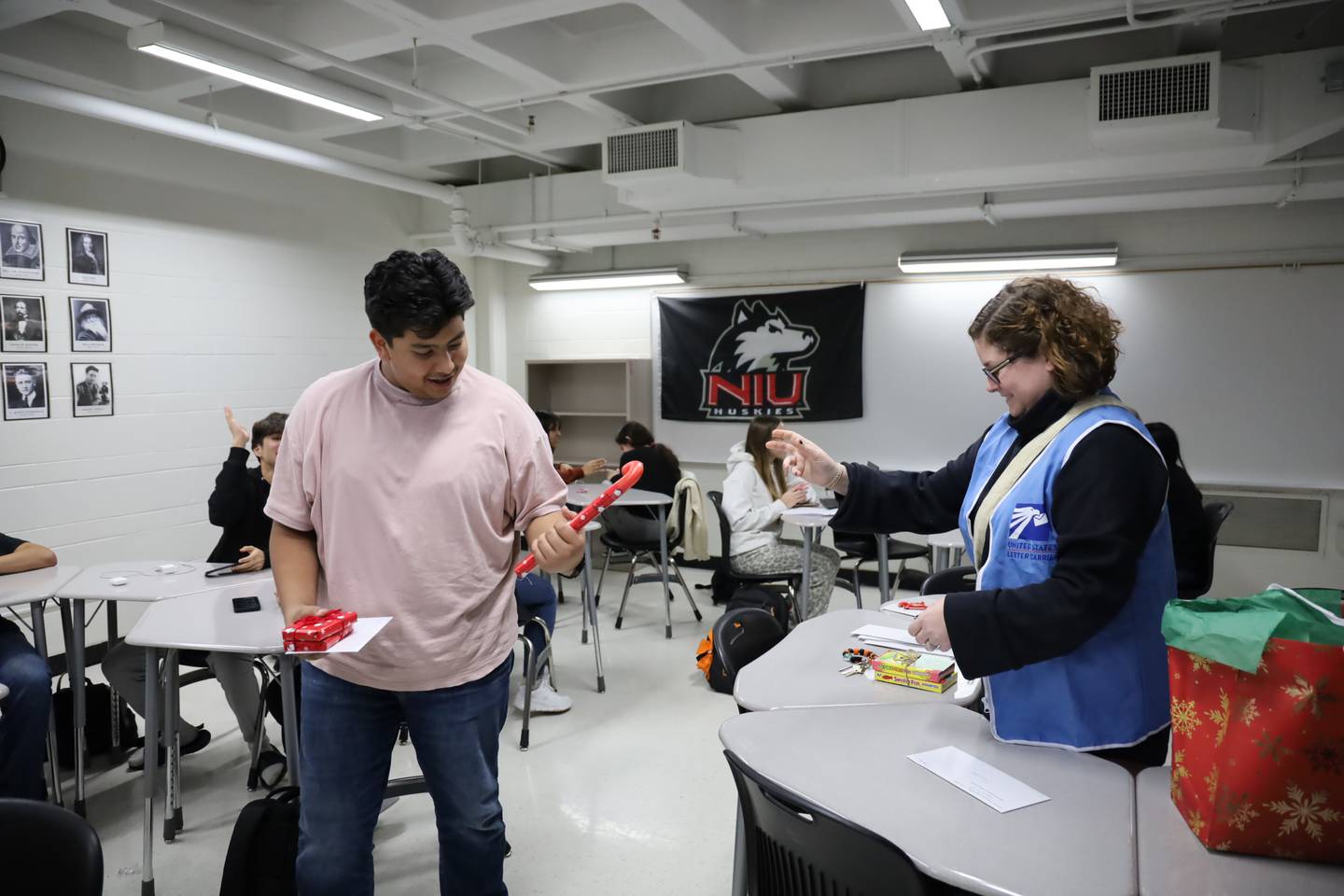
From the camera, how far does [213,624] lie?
243cm

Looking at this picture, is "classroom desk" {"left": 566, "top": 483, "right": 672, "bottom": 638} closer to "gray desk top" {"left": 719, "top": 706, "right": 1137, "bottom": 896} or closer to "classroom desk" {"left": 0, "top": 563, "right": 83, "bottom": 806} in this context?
"classroom desk" {"left": 0, "top": 563, "right": 83, "bottom": 806}

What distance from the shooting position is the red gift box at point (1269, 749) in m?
1.07

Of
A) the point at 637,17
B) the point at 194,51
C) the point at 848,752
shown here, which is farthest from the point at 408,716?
the point at 637,17

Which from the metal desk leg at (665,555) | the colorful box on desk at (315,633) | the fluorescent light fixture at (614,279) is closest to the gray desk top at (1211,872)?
the colorful box on desk at (315,633)

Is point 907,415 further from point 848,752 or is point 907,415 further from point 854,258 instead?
point 848,752

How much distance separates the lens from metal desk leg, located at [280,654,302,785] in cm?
238

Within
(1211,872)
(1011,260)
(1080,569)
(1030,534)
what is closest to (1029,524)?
(1030,534)

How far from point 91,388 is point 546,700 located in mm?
2973

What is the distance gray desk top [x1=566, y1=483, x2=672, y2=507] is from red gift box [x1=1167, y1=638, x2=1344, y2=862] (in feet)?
11.9

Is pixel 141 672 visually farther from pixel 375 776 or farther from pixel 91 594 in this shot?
pixel 375 776

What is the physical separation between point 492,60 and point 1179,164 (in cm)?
334

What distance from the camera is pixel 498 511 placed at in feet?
5.32

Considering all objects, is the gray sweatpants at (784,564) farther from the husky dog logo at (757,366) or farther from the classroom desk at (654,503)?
Result: the husky dog logo at (757,366)

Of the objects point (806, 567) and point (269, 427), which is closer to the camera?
point (269, 427)
